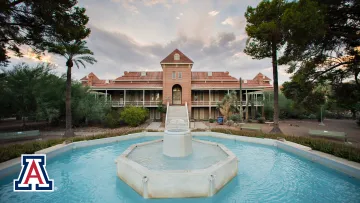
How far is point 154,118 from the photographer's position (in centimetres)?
2622

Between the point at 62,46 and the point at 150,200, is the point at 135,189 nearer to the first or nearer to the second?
the point at 150,200

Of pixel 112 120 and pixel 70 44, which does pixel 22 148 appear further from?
pixel 112 120

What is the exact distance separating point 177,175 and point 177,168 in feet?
3.35

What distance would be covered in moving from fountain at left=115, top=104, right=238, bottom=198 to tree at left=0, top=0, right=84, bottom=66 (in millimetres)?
8786

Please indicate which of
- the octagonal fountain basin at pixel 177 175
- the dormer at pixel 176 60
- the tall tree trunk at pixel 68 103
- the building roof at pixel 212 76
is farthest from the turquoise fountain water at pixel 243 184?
the building roof at pixel 212 76

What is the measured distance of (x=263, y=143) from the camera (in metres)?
11.4

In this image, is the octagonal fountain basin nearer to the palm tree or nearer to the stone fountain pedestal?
the stone fountain pedestal

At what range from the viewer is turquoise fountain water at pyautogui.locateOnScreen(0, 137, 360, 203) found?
15.9 ft

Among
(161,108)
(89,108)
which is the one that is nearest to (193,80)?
(161,108)

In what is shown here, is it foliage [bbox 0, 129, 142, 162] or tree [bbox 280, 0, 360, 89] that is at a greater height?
tree [bbox 280, 0, 360, 89]

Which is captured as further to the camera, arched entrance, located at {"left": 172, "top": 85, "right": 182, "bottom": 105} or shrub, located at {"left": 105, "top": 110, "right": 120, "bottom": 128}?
arched entrance, located at {"left": 172, "top": 85, "right": 182, "bottom": 105}

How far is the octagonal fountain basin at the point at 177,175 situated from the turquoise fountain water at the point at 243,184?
215 mm

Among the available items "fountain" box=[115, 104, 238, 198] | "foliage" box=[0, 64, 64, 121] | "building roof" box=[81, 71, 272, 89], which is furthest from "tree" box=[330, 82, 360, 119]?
"foliage" box=[0, 64, 64, 121]

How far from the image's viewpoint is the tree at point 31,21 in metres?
8.07
